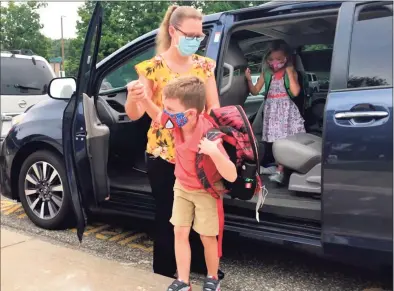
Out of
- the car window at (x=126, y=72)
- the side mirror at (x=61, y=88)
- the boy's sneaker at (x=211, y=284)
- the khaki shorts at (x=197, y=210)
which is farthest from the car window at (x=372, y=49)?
the side mirror at (x=61, y=88)

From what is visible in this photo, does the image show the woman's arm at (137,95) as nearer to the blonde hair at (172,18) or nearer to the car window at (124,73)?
the blonde hair at (172,18)

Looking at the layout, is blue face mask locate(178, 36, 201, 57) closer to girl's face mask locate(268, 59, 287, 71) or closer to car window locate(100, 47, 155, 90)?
car window locate(100, 47, 155, 90)

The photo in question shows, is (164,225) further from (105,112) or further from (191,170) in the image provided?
(105,112)

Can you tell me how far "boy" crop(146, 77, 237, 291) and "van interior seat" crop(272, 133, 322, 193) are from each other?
0.76 m

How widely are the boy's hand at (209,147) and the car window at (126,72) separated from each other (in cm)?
120

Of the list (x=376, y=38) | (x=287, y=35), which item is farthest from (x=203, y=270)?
(x=287, y=35)

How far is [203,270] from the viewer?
3.15 m

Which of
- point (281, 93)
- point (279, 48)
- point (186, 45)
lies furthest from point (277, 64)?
point (186, 45)

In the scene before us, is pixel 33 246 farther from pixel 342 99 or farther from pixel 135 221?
pixel 342 99

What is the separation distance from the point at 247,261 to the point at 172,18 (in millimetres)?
1855

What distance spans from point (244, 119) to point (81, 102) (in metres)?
1.44

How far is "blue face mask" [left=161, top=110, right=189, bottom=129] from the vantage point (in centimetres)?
239

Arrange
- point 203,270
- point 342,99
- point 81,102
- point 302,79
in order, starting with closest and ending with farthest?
point 342,99, point 203,270, point 81,102, point 302,79

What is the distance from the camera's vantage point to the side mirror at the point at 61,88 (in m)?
3.72
